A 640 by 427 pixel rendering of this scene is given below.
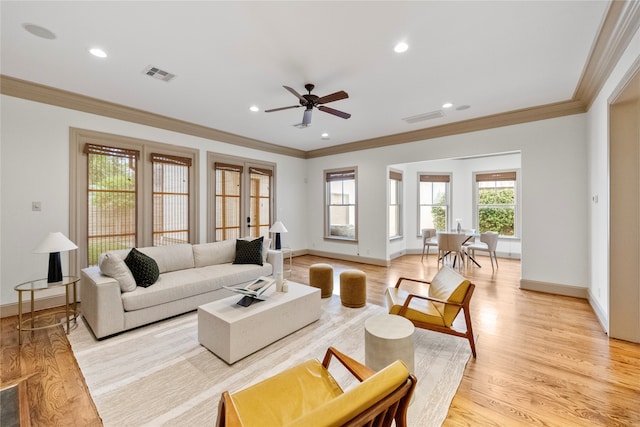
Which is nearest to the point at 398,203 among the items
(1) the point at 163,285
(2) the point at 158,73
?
(1) the point at 163,285

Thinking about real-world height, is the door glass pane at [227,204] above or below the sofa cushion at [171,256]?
above

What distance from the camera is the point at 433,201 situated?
7.92 m

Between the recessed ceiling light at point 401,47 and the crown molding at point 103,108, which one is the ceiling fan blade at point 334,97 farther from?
the crown molding at point 103,108

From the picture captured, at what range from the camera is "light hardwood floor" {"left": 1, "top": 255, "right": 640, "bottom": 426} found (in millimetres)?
1820

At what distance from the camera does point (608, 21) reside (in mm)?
2273

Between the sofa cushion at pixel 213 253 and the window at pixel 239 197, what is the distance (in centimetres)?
108

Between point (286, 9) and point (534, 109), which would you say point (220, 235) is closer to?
point (286, 9)

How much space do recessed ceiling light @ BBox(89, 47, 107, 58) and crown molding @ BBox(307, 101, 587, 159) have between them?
16.0 feet

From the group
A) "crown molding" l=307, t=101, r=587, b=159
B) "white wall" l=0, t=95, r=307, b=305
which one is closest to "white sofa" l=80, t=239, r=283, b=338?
"white wall" l=0, t=95, r=307, b=305

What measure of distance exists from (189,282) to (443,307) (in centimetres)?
298

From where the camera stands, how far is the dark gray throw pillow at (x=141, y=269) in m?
3.20

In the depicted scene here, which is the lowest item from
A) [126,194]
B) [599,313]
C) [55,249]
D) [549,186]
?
[599,313]

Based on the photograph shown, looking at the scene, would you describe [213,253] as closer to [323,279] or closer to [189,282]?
[189,282]

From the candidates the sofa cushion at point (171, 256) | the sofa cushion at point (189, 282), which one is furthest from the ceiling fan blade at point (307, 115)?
the sofa cushion at point (171, 256)
